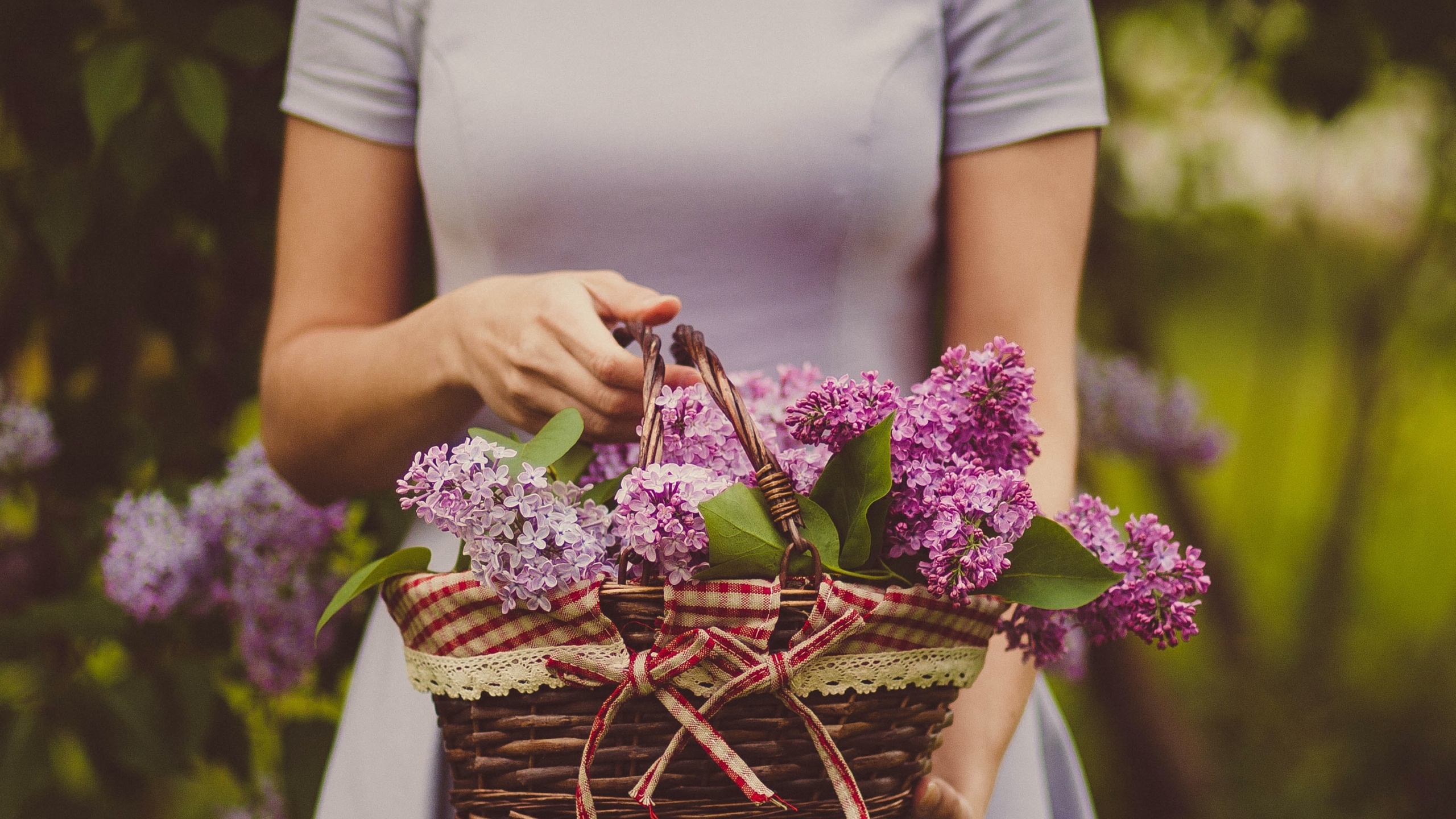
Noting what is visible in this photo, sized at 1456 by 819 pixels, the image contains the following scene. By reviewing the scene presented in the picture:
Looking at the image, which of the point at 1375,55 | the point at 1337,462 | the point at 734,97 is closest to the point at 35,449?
the point at 734,97

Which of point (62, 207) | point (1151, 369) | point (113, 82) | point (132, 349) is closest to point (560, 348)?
point (113, 82)

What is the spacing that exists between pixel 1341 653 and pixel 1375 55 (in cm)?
281

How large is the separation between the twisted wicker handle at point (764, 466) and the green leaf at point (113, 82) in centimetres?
85

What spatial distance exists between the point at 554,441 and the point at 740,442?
0.09 meters

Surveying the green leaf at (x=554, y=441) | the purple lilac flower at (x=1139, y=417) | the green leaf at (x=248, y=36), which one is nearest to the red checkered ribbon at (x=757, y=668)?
the green leaf at (x=554, y=441)

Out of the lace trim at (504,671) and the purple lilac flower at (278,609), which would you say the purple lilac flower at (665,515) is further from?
the purple lilac flower at (278,609)

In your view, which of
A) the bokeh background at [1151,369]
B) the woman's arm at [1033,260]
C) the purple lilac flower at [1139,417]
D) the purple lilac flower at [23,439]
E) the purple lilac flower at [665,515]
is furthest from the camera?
the purple lilac flower at [1139,417]

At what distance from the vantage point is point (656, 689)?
0.54 metres

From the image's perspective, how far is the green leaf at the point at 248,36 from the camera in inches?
49.5

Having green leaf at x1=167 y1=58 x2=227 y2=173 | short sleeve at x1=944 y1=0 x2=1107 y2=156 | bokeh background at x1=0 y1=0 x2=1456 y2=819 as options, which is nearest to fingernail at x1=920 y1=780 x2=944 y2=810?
short sleeve at x1=944 y1=0 x2=1107 y2=156

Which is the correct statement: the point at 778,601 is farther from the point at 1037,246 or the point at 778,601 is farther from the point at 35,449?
the point at 35,449

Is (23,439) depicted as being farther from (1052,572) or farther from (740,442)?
(1052,572)

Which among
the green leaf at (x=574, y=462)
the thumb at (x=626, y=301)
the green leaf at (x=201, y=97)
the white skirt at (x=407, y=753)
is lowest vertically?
the white skirt at (x=407, y=753)

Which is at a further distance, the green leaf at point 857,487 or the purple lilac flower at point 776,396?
the purple lilac flower at point 776,396
